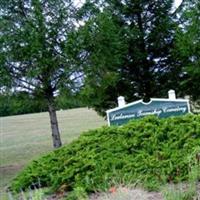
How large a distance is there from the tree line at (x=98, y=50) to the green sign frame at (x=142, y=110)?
14.0 ft

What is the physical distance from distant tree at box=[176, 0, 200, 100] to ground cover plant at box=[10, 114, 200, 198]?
27.5 feet

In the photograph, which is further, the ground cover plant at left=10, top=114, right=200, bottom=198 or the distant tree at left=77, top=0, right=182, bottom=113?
the distant tree at left=77, top=0, right=182, bottom=113

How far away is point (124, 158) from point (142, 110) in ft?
12.1

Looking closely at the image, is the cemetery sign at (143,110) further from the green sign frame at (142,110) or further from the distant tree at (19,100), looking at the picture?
the distant tree at (19,100)

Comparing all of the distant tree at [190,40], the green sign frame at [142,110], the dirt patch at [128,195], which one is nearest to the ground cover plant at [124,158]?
the dirt patch at [128,195]

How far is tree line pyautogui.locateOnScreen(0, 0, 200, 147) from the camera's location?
1297 cm

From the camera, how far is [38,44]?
41.3 feet

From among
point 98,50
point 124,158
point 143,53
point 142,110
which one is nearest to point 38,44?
point 98,50

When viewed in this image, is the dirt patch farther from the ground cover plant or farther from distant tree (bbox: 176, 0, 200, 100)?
distant tree (bbox: 176, 0, 200, 100)

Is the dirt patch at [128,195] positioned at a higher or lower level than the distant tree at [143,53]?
lower

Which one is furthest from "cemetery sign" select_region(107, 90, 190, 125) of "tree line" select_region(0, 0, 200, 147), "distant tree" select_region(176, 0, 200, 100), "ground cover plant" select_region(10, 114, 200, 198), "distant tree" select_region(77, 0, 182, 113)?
"distant tree" select_region(77, 0, 182, 113)

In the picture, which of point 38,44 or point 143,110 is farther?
point 38,44

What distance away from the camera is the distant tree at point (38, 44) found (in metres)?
12.8

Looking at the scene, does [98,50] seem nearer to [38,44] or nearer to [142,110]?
[38,44]
